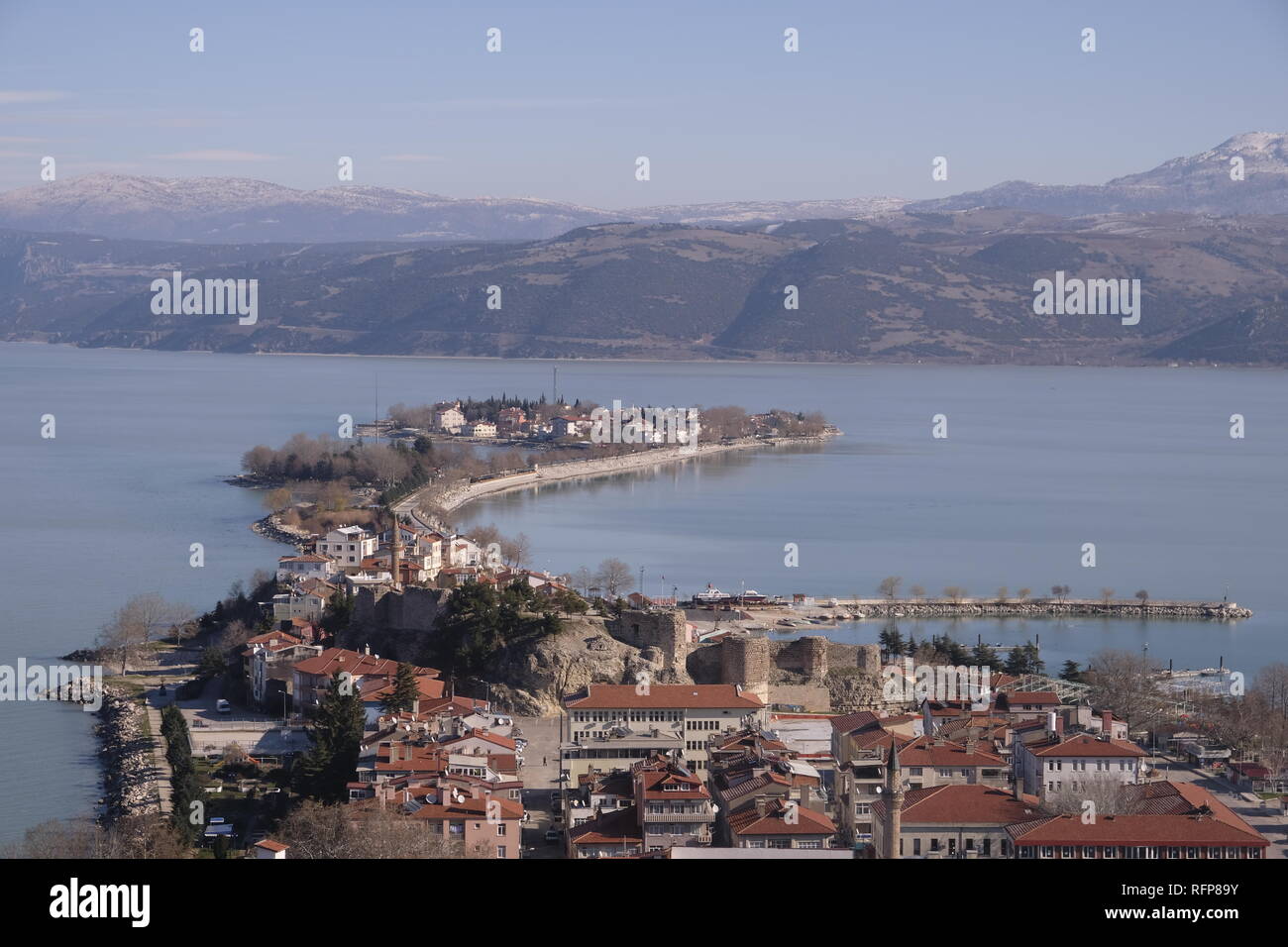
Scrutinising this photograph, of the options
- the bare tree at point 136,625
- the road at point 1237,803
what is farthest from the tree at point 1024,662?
the bare tree at point 136,625

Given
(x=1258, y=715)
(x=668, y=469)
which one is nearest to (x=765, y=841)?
(x=1258, y=715)

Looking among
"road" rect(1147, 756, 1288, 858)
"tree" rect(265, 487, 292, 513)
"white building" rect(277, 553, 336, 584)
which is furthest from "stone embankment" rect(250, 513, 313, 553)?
"road" rect(1147, 756, 1288, 858)

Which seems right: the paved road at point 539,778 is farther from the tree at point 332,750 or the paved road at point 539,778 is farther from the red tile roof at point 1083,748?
the red tile roof at point 1083,748

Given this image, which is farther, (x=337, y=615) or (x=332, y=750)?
(x=337, y=615)

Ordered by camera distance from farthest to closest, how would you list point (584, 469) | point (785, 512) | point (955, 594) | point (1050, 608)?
1. point (584, 469)
2. point (785, 512)
3. point (955, 594)
4. point (1050, 608)

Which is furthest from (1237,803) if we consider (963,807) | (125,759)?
(125,759)

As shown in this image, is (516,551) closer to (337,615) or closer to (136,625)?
(136,625)

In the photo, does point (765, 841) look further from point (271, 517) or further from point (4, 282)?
point (4, 282)
